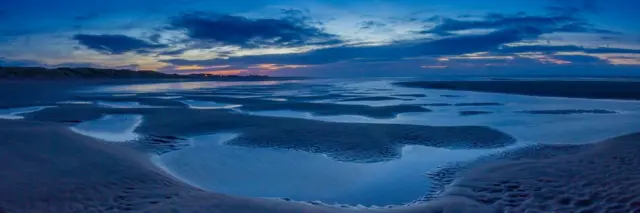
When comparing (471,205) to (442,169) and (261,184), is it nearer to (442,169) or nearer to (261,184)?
(442,169)

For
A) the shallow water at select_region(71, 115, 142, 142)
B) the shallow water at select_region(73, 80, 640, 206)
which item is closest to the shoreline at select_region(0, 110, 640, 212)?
the shallow water at select_region(73, 80, 640, 206)

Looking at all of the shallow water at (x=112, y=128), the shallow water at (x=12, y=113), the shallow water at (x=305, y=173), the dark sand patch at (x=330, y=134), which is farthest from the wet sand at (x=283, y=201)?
the shallow water at (x=12, y=113)

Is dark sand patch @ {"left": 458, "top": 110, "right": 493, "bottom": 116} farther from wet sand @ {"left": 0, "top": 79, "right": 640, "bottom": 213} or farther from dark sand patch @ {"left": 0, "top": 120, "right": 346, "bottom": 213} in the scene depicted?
dark sand patch @ {"left": 0, "top": 120, "right": 346, "bottom": 213}

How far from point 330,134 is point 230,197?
710 cm

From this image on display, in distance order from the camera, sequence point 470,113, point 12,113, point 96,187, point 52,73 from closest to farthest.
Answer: point 96,187
point 470,113
point 12,113
point 52,73

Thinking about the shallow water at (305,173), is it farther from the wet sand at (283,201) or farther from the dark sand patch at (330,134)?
the dark sand patch at (330,134)

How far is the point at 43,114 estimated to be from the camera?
20.2 m

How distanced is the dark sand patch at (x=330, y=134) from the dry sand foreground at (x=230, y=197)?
9.50 ft

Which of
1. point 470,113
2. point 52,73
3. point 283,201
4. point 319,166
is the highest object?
point 52,73

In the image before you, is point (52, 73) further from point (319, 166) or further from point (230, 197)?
point (230, 197)

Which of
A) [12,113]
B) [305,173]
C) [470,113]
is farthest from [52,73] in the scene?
[305,173]

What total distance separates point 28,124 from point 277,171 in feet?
37.7

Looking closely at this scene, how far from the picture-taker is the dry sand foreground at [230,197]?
6621 millimetres

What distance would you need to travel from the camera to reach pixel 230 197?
7.21 meters
